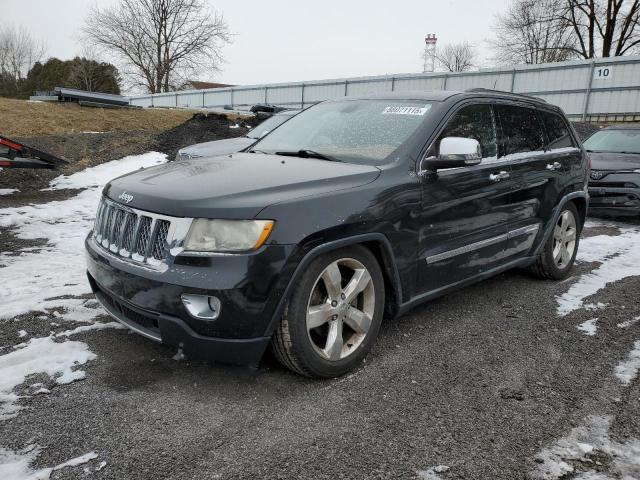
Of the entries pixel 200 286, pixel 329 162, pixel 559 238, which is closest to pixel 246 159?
pixel 329 162

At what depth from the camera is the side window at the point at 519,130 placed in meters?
4.37

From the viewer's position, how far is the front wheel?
200 inches

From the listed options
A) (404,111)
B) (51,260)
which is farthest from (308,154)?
(51,260)

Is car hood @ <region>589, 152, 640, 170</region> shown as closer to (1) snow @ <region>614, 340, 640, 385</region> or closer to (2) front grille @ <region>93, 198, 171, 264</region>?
(1) snow @ <region>614, 340, 640, 385</region>

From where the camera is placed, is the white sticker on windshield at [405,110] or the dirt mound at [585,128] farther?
the dirt mound at [585,128]

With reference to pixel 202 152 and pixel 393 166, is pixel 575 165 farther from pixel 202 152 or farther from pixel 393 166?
pixel 202 152

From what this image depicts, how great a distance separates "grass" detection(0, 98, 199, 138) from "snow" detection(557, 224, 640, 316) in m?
11.9

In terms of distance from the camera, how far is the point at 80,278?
4750 millimetres

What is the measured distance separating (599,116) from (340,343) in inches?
800

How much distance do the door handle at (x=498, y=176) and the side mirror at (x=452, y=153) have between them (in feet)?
2.00

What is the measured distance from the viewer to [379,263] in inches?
131

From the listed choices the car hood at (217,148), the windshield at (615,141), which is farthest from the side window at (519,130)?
the windshield at (615,141)

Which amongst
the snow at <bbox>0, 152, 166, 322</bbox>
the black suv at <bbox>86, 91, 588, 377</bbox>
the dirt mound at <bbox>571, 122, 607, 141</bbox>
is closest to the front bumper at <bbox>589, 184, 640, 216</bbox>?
the black suv at <bbox>86, 91, 588, 377</bbox>

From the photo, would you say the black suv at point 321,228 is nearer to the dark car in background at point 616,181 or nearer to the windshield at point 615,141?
the dark car in background at point 616,181
